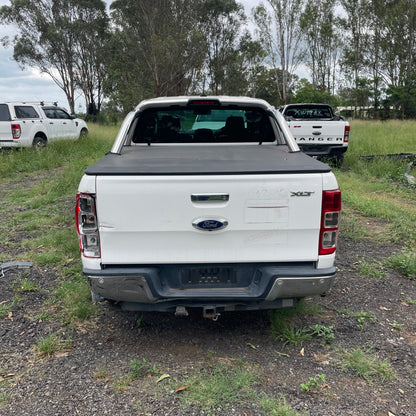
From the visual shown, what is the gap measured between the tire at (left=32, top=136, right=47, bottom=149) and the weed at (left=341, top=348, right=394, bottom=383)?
40.6 ft

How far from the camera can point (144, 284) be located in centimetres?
281

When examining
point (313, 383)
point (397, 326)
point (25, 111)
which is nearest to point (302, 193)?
point (313, 383)

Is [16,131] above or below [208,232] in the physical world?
below

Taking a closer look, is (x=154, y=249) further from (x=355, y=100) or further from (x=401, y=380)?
(x=355, y=100)

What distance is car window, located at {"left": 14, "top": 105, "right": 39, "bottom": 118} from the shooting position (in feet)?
42.2

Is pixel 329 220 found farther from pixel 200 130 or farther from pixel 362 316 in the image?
pixel 200 130

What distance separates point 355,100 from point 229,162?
43584mm

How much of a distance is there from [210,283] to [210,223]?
0.46 meters

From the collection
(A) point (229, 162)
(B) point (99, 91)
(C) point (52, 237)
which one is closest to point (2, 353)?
(A) point (229, 162)

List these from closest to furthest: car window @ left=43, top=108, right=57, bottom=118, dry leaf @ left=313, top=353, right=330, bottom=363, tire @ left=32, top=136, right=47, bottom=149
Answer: dry leaf @ left=313, top=353, right=330, bottom=363 < tire @ left=32, top=136, right=47, bottom=149 < car window @ left=43, top=108, right=57, bottom=118

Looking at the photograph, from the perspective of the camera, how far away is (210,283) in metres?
2.93

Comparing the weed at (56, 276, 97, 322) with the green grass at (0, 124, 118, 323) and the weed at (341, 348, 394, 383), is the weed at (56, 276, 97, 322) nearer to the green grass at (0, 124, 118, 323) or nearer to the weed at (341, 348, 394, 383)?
the green grass at (0, 124, 118, 323)

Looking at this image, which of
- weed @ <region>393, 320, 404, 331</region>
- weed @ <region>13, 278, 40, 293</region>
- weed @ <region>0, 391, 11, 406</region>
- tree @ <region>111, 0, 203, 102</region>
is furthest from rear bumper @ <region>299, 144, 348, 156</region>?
tree @ <region>111, 0, 203, 102</region>

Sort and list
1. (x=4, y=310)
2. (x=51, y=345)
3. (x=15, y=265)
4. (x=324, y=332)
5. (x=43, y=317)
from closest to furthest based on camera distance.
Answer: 1. (x=51, y=345)
2. (x=324, y=332)
3. (x=43, y=317)
4. (x=4, y=310)
5. (x=15, y=265)
